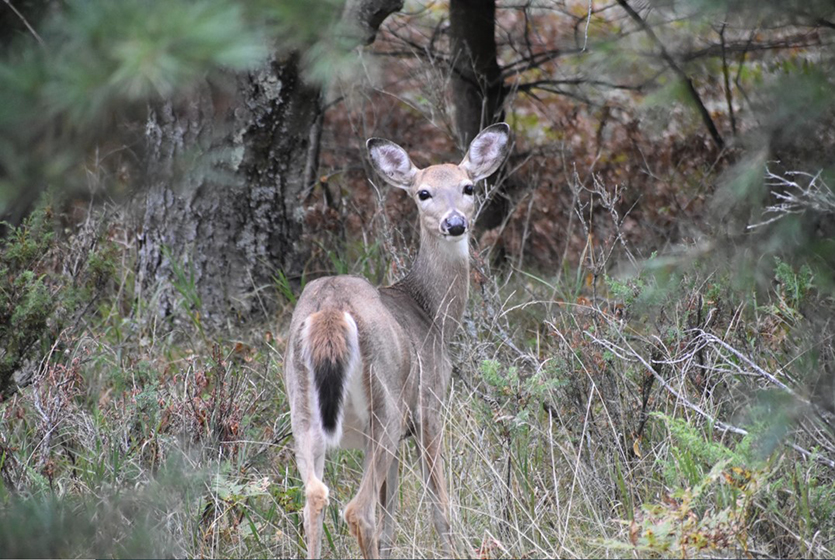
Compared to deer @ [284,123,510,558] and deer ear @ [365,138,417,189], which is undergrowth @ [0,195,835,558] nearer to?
deer @ [284,123,510,558]

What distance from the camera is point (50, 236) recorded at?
524cm

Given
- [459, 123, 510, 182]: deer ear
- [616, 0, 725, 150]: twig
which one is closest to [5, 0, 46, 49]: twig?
[459, 123, 510, 182]: deer ear

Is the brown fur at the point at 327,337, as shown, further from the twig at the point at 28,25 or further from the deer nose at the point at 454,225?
the twig at the point at 28,25

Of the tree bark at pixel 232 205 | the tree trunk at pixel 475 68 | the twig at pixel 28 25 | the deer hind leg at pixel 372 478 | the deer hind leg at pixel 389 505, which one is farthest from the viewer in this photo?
the tree trunk at pixel 475 68

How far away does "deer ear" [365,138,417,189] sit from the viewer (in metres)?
5.70

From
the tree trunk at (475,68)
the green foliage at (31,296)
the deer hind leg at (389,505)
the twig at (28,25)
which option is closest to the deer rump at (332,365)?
the deer hind leg at (389,505)

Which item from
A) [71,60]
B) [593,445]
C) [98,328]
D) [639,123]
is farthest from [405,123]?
[71,60]

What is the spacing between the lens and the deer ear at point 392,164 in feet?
18.7

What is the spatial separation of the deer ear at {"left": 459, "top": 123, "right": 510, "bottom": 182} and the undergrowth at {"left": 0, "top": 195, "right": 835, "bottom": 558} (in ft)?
1.78

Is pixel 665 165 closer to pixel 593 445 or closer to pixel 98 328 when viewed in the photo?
pixel 593 445

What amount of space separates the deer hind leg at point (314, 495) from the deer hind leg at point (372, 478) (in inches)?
10.9

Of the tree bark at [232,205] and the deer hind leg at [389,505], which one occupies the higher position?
the tree bark at [232,205]

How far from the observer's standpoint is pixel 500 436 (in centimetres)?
471

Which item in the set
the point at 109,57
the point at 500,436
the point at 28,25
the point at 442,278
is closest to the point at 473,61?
the point at 442,278
